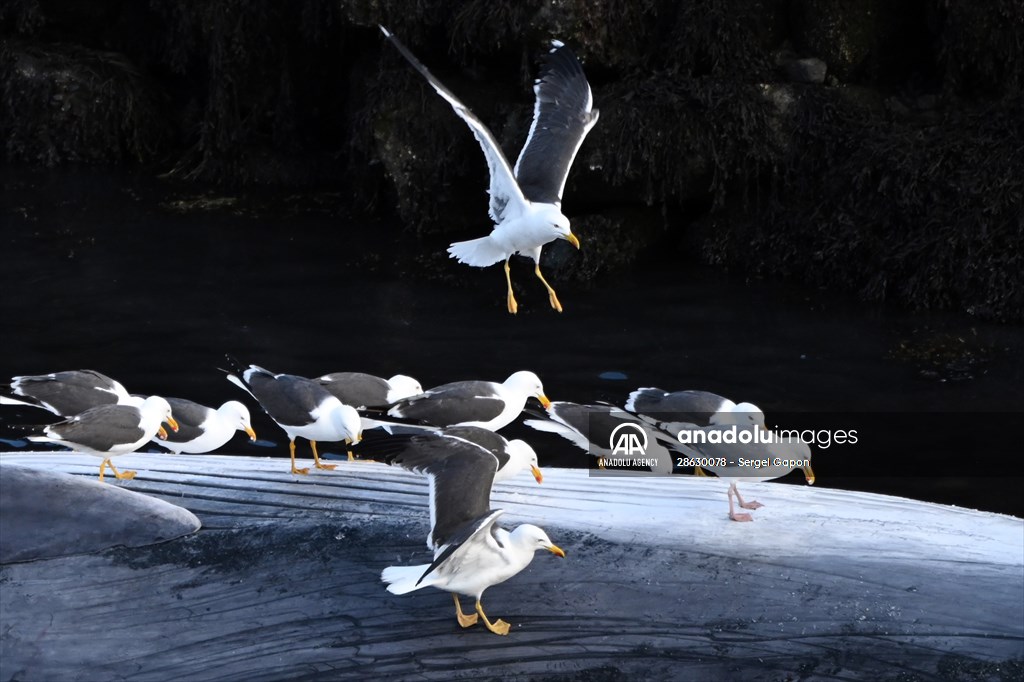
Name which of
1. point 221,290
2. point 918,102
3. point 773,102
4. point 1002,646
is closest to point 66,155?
point 221,290

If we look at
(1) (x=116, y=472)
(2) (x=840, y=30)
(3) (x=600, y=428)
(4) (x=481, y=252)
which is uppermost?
(2) (x=840, y=30)

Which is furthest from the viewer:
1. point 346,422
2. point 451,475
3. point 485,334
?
point 485,334

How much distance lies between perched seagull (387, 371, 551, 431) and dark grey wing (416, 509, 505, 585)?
1.36m

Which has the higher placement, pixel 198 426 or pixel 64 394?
pixel 64 394

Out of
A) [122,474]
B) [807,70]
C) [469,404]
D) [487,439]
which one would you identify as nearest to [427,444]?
[487,439]

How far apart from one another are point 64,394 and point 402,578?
2.39 m

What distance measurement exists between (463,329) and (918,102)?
449 centimetres

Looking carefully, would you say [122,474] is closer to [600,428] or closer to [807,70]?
[600,428]

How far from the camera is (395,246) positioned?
463 inches

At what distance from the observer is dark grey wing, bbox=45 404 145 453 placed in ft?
17.7

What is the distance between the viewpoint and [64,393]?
5910 millimetres

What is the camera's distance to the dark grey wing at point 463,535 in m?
4.02

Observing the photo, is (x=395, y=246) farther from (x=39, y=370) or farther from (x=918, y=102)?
(x=918, y=102)

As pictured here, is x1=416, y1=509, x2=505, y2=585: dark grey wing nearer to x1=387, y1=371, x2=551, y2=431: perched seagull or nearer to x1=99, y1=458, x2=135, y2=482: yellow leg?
x1=387, y1=371, x2=551, y2=431: perched seagull
